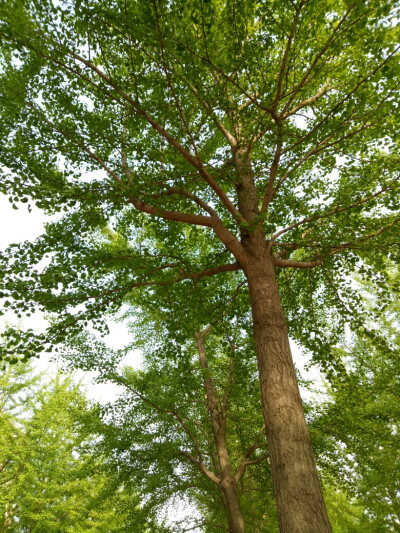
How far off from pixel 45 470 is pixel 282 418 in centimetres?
1229

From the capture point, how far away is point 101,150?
5.93 m

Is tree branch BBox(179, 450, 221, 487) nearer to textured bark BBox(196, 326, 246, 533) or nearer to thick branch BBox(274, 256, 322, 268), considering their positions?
textured bark BBox(196, 326, 246, 533)

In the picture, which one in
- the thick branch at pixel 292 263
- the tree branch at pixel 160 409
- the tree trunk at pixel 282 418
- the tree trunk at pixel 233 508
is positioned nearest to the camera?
the tree trunk at pixel 282 418

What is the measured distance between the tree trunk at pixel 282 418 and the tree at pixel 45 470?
8.93 m

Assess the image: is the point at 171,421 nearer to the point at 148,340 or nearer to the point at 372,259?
the point at 148,340

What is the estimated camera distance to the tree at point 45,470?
11852mm

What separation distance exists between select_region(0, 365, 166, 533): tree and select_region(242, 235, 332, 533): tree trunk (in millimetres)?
8929

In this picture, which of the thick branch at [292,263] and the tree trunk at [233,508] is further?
the tree trunk at [233,508]

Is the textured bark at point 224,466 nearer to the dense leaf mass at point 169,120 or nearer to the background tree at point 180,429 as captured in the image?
the background tree at point 180,429

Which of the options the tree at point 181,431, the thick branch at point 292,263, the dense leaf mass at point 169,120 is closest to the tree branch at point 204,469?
the tree at point 181,431

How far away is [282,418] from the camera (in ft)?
10.8

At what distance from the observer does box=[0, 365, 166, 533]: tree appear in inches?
467

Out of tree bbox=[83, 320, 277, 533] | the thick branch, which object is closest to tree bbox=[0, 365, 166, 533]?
tree bbox=[83, 320, 277, 533]

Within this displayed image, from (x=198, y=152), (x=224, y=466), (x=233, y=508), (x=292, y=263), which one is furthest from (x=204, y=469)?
(x=198, y=152)
